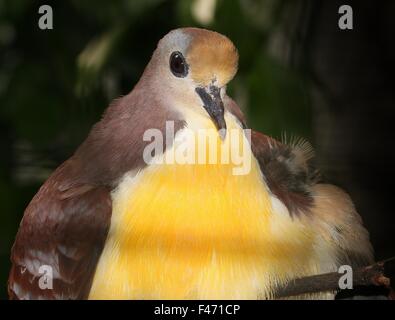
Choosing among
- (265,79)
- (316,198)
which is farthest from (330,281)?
(265,79)

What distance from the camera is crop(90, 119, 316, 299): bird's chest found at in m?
0.61

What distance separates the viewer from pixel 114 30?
2.39 feet

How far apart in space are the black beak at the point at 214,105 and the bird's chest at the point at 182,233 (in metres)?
0.04

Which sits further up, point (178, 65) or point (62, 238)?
point (178, 65)

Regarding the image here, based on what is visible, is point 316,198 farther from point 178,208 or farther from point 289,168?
point 178,208

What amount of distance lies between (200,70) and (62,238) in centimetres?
20

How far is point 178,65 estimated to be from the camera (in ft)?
2.04

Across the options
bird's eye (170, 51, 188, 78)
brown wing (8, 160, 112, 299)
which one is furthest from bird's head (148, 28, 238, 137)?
brown wing (8, 160, 112, 299)

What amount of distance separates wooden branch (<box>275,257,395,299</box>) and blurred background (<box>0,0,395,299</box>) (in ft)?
0.26

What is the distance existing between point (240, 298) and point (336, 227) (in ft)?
0.40

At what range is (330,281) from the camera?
604 millimetres

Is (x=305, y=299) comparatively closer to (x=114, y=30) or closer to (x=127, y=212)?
(x=127, y=212)
